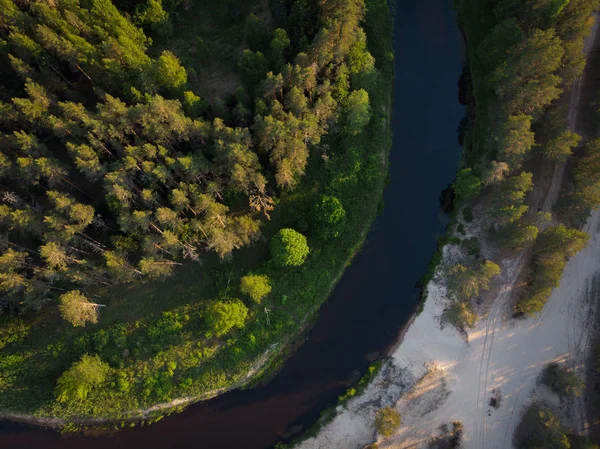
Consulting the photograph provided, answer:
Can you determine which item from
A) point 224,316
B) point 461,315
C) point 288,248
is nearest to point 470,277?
point 461,315

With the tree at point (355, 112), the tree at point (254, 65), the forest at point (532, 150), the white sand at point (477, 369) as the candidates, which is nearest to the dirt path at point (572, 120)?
the forest at point (532, 150)

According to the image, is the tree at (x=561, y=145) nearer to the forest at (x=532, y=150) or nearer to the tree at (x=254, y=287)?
the forest at (x=532, y=150)

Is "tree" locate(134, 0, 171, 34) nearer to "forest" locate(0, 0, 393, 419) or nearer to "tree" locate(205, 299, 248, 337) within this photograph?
"forest" locate(0, 0, 393, 419)

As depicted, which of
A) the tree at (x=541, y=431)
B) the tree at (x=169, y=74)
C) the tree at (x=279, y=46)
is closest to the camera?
the tree at (x=541, y=431)

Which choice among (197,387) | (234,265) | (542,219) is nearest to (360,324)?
(234,265)

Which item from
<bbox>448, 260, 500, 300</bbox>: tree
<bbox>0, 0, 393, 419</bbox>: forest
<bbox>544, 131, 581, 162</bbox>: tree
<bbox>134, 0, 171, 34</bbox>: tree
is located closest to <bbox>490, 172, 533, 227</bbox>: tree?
<bbox>544, 131, 581, 162</bbox>: tree

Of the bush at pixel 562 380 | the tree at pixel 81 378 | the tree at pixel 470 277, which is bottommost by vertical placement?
the bush at pixel 562 380
